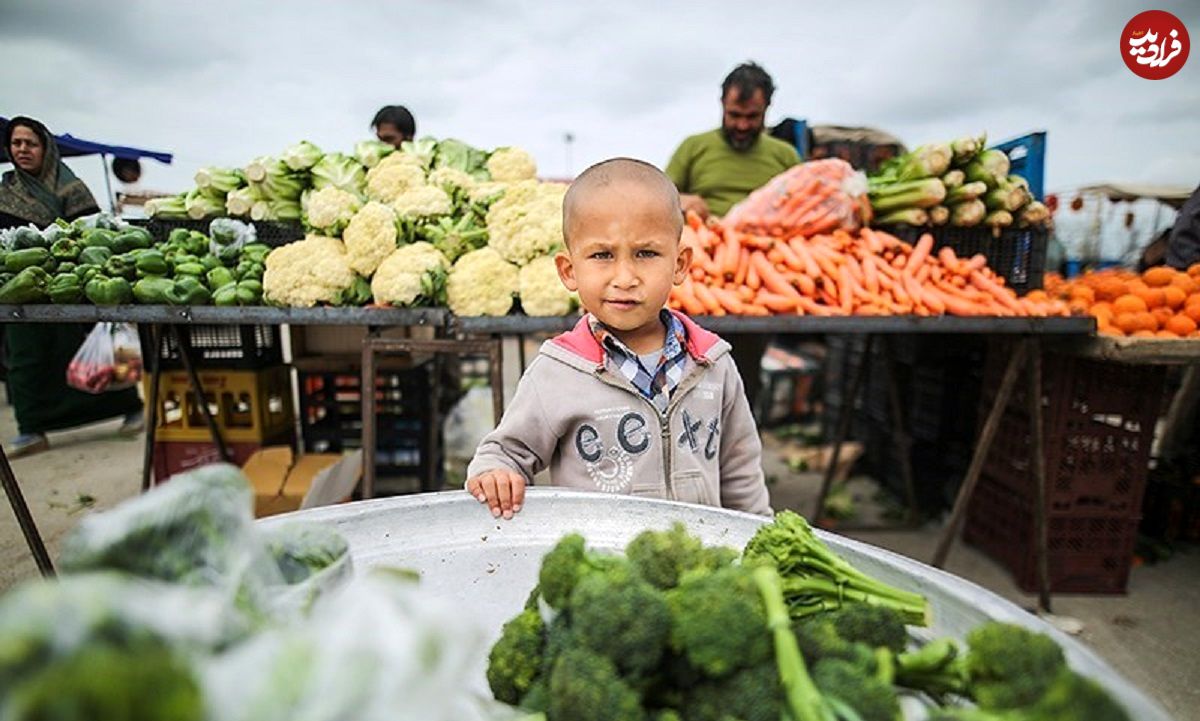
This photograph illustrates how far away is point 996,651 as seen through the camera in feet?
2.42

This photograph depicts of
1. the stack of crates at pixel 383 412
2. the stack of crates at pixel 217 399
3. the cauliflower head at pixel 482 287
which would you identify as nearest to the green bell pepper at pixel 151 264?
the stack of crates at pixel 217 399

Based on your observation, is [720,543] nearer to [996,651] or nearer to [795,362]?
[996,651]

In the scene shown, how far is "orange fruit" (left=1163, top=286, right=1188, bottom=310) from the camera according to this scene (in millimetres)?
3135

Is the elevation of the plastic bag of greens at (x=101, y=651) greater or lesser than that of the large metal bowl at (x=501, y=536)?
greater

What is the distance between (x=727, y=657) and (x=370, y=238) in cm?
287

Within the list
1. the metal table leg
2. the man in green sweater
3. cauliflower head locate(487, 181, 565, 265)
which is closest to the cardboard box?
the metal table leg

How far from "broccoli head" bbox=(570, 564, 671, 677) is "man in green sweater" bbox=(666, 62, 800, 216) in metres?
3.87

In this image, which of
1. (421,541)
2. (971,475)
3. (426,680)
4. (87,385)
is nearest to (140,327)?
(87,385)

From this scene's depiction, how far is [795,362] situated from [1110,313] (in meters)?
3.00

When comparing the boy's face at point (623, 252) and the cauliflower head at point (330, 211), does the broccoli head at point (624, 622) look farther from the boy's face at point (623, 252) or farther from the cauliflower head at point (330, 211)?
the cauliflower head at point (330, 211)

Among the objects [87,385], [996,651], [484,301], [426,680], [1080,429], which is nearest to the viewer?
[426,680]

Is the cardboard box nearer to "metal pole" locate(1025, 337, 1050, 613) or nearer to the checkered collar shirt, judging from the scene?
the checkered collar shirt

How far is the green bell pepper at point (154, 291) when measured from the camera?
2854mm

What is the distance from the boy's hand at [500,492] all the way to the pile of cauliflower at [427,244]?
163 centimetres
